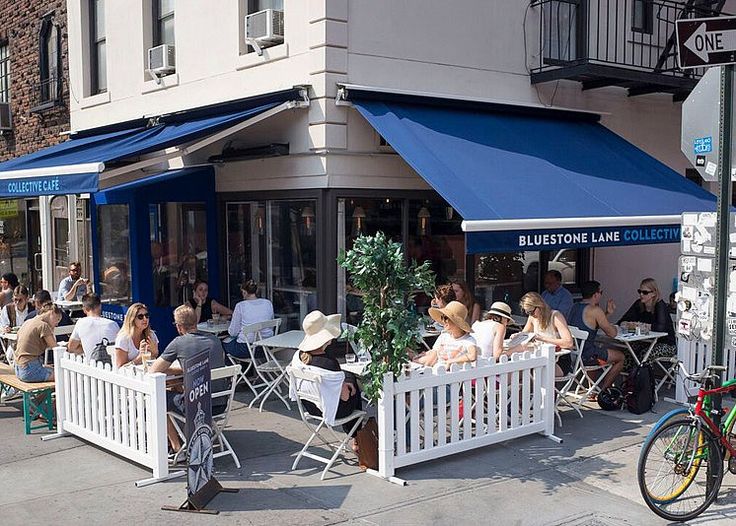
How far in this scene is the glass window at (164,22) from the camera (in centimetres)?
1107

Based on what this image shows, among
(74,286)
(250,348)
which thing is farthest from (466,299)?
(74,286)

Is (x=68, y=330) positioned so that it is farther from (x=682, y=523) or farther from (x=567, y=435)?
(x=682, y=523)

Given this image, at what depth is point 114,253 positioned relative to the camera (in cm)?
1100

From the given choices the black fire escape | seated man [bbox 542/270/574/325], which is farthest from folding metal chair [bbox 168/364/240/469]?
the black fire escape

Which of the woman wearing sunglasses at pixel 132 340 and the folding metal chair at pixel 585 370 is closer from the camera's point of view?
the woman wearing sunglasses at pixel 132 340

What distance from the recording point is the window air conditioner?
912 centimetres

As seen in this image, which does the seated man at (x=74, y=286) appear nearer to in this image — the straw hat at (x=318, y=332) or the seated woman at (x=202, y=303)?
the seated woman at (x=202, y=303)

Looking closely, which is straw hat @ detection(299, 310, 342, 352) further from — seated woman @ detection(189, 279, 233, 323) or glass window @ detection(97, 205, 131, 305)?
glass window @ detection(97, 205, 131, 305)

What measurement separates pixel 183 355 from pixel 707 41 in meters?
4.40

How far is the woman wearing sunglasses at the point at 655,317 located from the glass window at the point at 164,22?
7.14 metres

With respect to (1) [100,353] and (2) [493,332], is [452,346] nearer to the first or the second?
(2) [493,332]

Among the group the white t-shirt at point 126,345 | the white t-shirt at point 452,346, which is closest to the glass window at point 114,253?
the white t-shirt at point 126,345

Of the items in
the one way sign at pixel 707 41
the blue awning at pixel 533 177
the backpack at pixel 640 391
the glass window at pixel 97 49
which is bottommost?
the backpack at pixel 640 391

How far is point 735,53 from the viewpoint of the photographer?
16.9 feet
